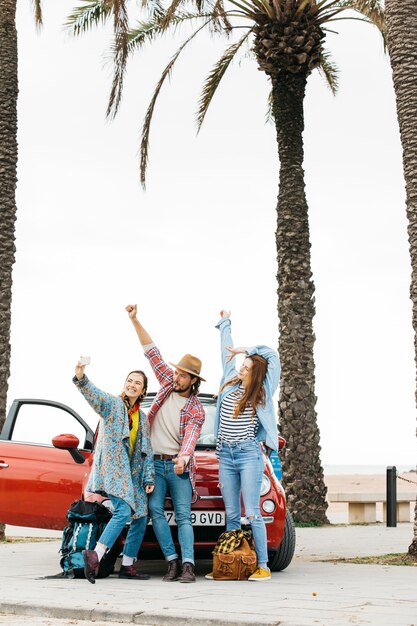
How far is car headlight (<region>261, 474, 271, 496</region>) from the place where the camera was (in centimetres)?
969

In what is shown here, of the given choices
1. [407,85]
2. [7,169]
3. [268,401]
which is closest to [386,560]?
[268,401]

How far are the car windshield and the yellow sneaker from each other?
1468 mm

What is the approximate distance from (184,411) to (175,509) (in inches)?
32.8

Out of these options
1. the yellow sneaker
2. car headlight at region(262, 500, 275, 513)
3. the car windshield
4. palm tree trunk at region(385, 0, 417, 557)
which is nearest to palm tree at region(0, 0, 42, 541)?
the car windshield

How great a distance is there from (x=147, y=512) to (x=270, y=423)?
50.7 inches

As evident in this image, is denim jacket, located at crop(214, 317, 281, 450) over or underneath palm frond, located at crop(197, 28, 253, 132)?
underneath

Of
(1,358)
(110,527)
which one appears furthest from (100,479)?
(1,358)

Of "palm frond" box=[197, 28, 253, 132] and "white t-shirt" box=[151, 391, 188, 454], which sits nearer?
"white t-shirt" box=[151, 391, 188, 454]

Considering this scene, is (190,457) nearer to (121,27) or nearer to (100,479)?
(100,479)

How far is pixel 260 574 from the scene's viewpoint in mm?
9273

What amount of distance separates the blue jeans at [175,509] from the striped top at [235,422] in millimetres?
506

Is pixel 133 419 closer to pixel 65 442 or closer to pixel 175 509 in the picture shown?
pixel 175 509

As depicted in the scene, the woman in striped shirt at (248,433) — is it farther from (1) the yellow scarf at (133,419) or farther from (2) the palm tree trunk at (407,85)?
(2) the palm tree trunk at (407,85)

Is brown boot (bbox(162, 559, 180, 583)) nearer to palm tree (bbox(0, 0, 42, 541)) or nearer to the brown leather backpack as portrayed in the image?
the brown leather backpack
